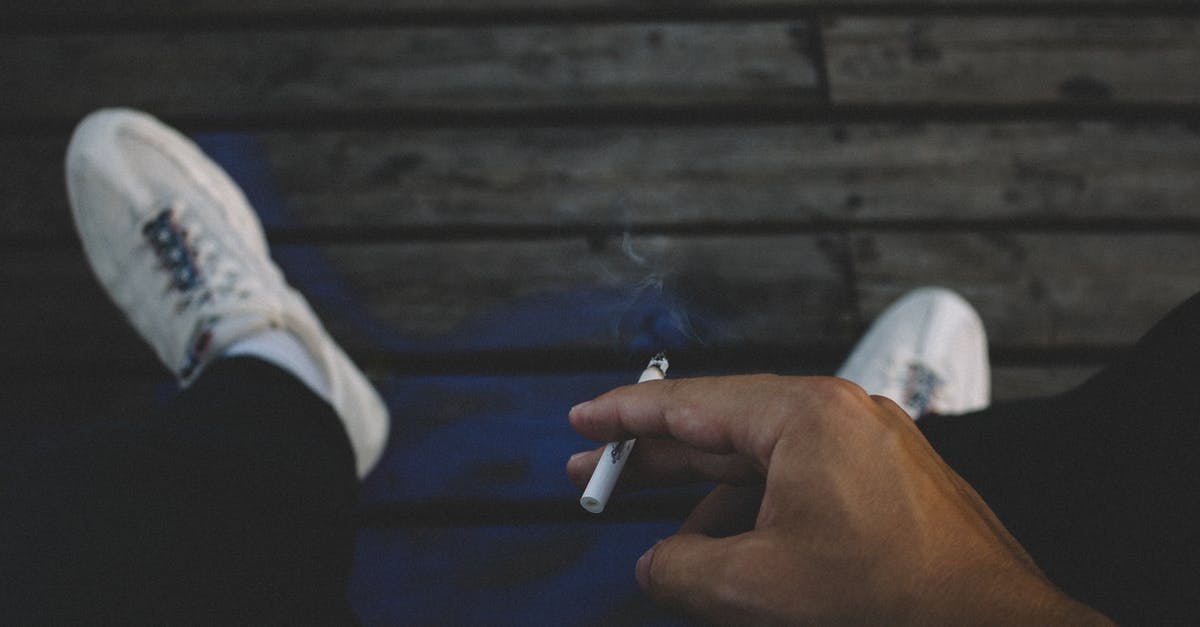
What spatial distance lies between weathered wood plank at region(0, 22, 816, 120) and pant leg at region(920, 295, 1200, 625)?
1029 millimetres

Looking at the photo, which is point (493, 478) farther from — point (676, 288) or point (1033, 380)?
point (1033, 380)

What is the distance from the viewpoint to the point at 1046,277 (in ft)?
4.81

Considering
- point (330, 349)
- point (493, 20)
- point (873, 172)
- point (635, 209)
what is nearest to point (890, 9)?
point (873, 172)

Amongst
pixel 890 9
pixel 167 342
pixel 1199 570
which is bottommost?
pixel 167 342

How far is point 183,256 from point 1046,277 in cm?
186

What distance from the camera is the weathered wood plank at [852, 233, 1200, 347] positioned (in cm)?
144

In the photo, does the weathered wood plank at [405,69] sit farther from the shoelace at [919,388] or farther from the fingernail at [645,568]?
the fingernail at [645,568]

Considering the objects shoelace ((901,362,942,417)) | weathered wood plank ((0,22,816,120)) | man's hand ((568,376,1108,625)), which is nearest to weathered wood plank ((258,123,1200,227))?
weathered wood plank ((0,22,816,120))

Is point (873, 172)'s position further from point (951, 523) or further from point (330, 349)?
point (330, 349)

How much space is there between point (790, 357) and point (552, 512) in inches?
23.1

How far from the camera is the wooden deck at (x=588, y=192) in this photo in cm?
136

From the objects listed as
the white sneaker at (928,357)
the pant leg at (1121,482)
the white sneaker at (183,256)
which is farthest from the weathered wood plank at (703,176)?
the pant leg at (1121,482)

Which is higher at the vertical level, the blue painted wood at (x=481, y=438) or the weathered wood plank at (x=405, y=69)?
the weathered wood plank at (x=405, y=69)

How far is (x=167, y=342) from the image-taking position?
1308mm
